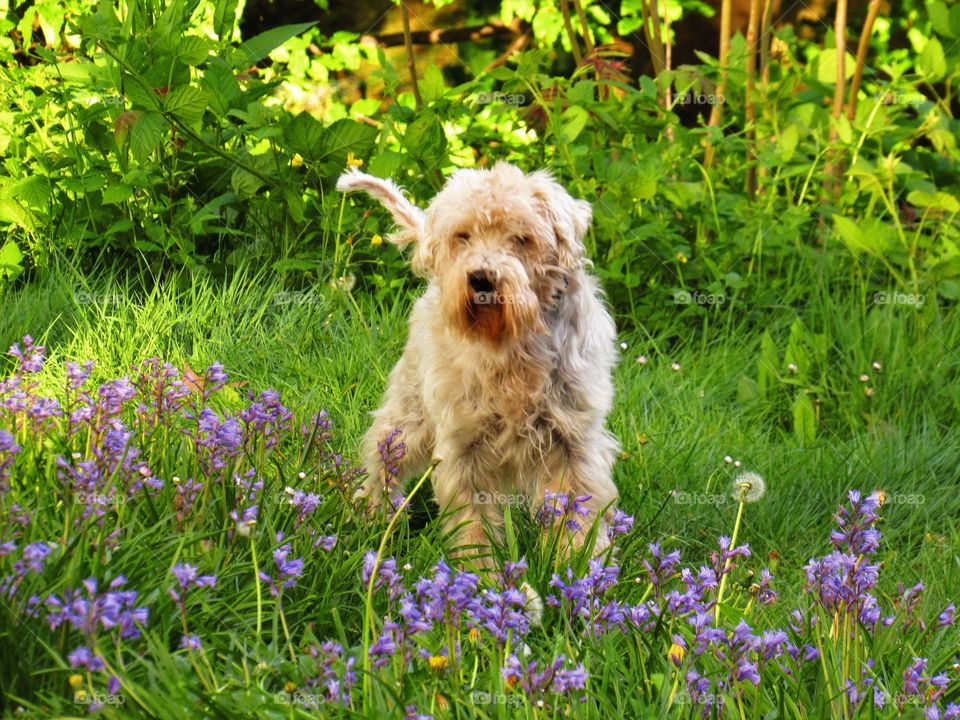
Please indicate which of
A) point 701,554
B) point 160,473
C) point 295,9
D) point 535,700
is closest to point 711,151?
point 701,554

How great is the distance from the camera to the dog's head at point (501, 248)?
3596mm

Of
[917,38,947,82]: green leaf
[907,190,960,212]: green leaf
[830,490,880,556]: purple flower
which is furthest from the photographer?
[917,38,947,82]: green leaf

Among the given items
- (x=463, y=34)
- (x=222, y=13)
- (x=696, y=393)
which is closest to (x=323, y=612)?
(x=696, y=393)

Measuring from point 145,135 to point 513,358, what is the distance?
202 centimetres

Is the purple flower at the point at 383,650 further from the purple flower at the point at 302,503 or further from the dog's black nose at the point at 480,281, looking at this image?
the dog's black nose at the point at 480,281

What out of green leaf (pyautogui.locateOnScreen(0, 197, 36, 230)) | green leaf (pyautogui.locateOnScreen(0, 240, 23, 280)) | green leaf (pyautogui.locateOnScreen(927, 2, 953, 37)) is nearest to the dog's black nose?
green leaf (pyautogui.locateOnScreen(0, 240, 23, 280))

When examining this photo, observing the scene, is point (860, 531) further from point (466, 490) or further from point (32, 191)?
point (32, 191)

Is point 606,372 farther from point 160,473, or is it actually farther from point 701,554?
point 160,473

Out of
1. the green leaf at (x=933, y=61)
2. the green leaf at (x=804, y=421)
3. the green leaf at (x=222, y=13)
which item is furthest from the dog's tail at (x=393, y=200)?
the green leaf at (x=933, y=61)

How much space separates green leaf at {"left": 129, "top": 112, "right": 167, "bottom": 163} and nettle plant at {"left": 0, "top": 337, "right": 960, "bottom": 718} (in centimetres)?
177

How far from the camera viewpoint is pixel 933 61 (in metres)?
5.89

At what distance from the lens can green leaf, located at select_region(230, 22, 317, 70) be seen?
5270mm

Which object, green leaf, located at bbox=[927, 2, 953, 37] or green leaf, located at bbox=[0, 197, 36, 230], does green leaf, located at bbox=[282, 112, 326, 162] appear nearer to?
green leaf, located at bbox=[0, 197, 36, 230]

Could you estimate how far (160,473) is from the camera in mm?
3141
